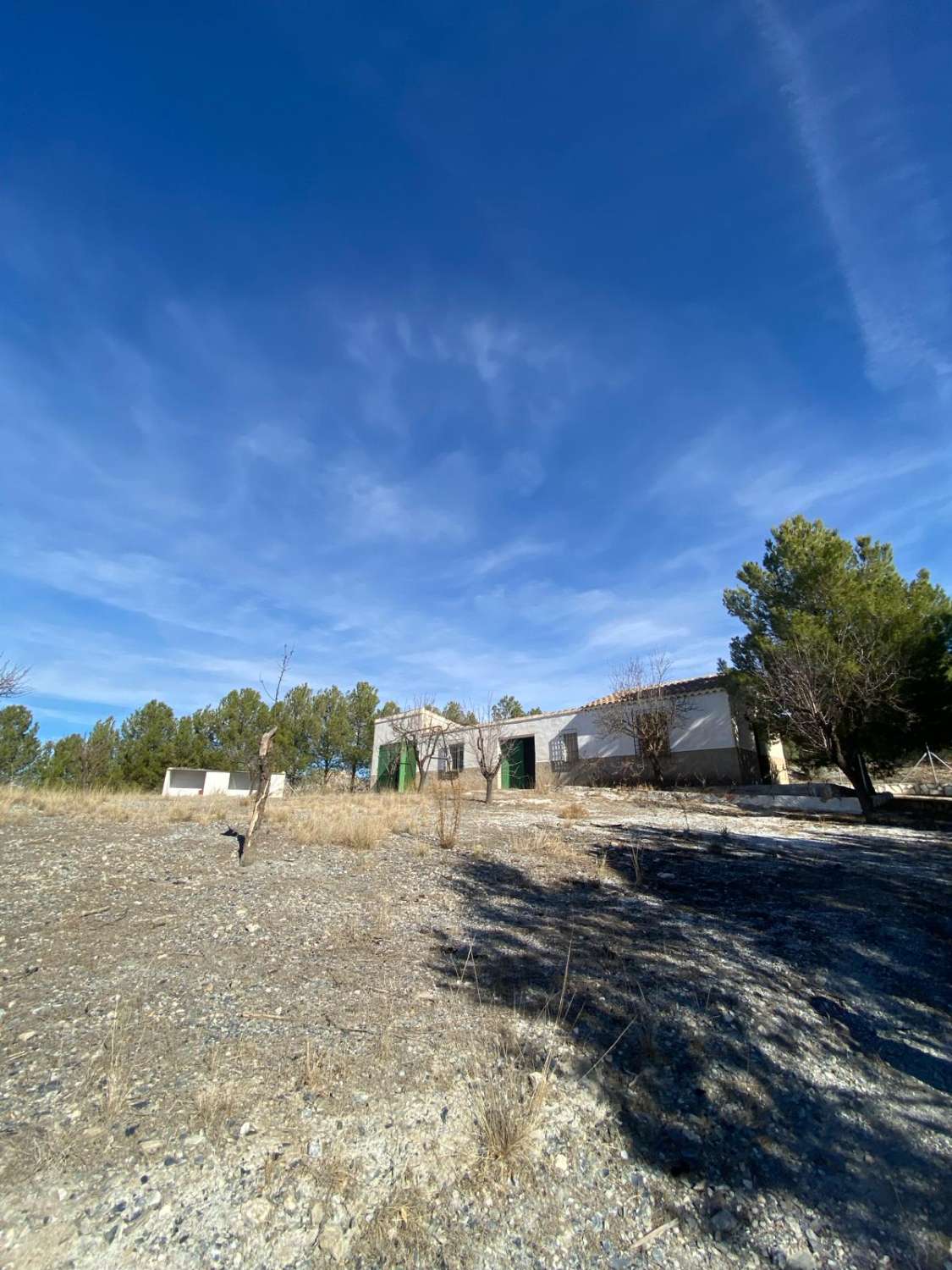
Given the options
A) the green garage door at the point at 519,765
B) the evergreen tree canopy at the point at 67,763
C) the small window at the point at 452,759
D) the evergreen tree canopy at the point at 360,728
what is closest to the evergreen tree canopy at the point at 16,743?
the evergreen tree canopy at the point at 67,763

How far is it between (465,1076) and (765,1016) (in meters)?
1.76

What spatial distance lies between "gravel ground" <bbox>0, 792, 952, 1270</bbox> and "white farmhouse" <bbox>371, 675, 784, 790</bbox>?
42.0 feet

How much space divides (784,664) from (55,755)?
29679 millimetres

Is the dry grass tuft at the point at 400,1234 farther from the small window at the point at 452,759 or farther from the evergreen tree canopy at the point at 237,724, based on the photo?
the evergreen tree canopy at the point at 237,724

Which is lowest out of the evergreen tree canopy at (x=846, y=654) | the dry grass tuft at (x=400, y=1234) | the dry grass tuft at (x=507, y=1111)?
the dry grass tuft at (x=400, y=1234)

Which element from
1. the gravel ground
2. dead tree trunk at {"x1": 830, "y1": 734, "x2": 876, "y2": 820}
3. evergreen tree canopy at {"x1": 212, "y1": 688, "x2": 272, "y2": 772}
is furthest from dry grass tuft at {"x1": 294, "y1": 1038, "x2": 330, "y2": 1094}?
evergreen tree canopy at {"x1": 212, "y1": 688, "x2": 272, "y2": 772}

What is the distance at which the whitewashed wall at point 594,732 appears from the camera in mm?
19688

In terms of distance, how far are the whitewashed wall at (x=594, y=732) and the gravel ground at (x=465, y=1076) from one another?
49.9 ft

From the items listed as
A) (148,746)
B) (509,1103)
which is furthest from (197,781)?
(509,1103)

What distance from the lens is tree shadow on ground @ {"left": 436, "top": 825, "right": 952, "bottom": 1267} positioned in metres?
2.09

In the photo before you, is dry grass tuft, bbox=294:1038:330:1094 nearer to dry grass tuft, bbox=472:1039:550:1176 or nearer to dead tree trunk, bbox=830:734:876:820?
dry grass tuft, bbox=472:1039:550:1176

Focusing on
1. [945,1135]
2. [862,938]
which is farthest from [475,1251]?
[862,938]

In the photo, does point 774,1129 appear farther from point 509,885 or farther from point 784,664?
point 784,664

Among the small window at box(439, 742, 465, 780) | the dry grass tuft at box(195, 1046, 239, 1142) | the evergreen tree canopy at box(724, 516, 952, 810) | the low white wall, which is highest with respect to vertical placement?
the evergreen tree canopy at box(724, 516, 952, 810)
